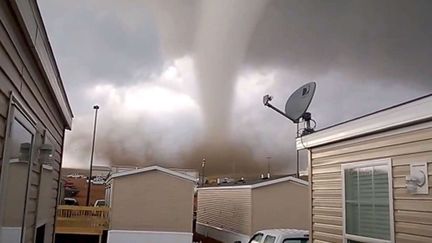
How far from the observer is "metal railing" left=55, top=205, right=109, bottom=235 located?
643 inches

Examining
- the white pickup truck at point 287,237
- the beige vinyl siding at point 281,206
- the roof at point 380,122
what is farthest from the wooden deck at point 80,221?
the roof at point 380,122

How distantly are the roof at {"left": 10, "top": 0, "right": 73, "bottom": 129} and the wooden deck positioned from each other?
1191cm

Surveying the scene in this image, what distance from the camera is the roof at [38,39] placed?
2812 mm

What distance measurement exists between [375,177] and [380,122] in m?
0.67

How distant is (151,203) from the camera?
698 inches

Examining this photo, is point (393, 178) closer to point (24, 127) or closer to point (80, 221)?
point (24, 127)

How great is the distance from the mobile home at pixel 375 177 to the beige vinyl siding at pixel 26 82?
362 cm

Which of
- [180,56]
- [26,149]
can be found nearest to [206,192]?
[180,56]

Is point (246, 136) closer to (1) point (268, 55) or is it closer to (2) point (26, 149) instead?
(1) point (268, 55)

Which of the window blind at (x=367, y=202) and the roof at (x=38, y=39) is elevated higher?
the roof at (x=38, y=39)

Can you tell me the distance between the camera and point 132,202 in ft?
58.1

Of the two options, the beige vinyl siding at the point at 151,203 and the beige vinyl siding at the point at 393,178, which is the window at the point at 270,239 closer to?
the beige vinyl siding at the point at 393,178

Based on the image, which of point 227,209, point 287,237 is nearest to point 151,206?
point 227,209

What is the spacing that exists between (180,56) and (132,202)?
5949 mm
